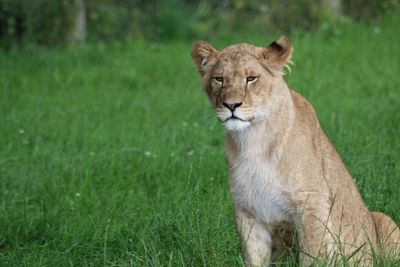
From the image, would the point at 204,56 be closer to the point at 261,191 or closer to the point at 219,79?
the point at 219,79

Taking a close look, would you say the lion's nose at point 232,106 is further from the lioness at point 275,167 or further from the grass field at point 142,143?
the grass field at point 142,143

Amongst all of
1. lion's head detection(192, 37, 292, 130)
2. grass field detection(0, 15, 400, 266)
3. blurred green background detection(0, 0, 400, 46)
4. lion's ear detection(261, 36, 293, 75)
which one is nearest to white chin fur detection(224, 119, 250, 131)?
lion's head detection(192, 37, 292, 130)

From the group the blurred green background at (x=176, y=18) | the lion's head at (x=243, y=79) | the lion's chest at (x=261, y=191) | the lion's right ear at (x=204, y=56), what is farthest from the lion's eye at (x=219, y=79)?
the blurred green background at (x=176, y=18)

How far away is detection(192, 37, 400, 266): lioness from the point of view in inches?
166

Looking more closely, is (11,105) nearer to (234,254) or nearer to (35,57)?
(35,57)

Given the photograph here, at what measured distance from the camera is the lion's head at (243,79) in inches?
164

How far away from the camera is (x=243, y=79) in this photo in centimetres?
423

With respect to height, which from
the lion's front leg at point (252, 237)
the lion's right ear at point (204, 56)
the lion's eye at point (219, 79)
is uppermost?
the lion's right ear at point (204, 56)

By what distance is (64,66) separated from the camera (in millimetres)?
10195

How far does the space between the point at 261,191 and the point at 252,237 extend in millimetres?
204

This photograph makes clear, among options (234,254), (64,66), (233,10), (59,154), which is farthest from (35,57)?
(234,254)

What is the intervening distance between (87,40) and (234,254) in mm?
7341

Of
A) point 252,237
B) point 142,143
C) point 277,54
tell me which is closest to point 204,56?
point 277,54

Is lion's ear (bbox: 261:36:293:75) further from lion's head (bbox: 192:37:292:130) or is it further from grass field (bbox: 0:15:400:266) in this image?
grass field (bbox: 0:15:400:266)
